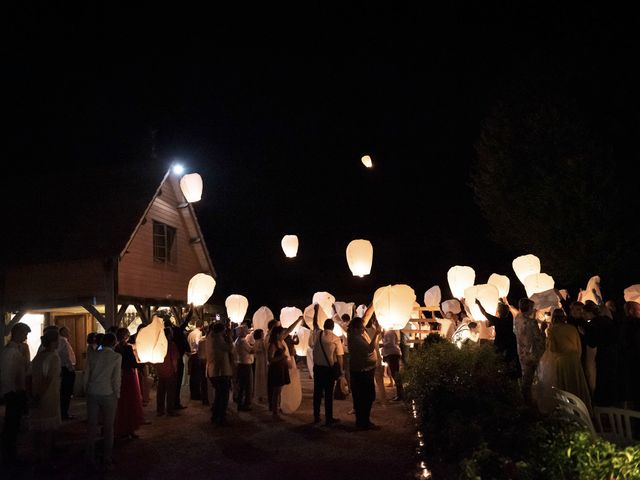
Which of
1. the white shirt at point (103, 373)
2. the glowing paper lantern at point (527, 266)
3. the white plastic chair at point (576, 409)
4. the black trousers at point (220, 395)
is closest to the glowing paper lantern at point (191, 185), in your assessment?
the black trousers at point (220, 395)

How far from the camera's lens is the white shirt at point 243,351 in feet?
37.2

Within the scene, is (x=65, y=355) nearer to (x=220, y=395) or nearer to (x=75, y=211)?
(x=220, y=395)

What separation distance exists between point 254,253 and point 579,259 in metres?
20.8

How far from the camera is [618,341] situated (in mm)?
7242

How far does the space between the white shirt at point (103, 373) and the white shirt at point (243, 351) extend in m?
4.25

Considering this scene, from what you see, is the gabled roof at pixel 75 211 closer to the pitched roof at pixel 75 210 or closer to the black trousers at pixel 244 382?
the pitched roof at pixel 75 210

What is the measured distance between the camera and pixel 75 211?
59.7 feet

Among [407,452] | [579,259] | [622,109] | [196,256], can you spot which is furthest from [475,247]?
[407,452]

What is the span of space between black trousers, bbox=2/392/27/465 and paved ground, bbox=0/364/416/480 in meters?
0.46

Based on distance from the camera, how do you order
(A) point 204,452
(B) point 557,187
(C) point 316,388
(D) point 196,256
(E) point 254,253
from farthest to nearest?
(E) point 254,253, (D) point 196,256, (B) point 557,187, (C) point 316,388, (A) point 204,452

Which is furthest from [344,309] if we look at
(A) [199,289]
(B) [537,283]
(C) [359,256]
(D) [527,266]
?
(B) [537,283]

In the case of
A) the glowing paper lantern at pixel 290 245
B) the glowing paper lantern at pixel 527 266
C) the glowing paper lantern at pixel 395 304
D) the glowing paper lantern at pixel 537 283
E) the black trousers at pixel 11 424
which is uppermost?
the glowing paper lantern at pixel 290 245

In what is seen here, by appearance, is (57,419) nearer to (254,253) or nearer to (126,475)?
(126,475)

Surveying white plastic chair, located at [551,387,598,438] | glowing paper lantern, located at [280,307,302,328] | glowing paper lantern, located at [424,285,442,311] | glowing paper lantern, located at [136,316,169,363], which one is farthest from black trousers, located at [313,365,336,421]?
glowing paper lantern, located at [424,285,442,311]
